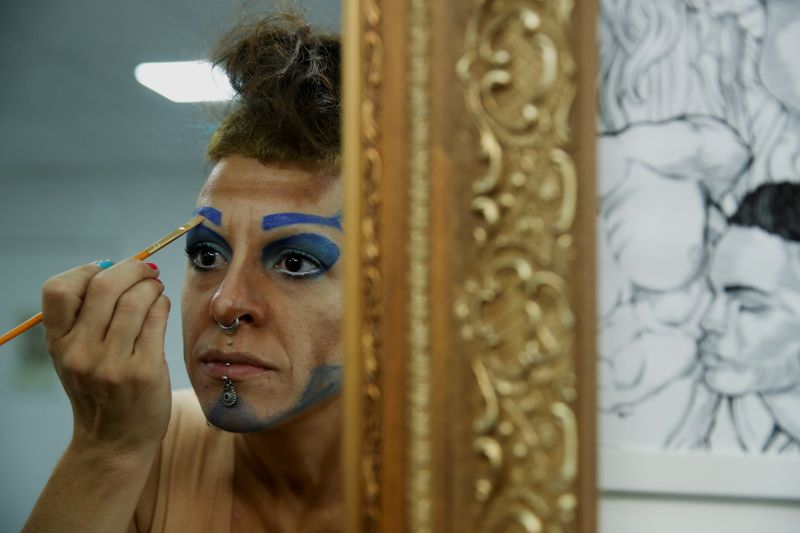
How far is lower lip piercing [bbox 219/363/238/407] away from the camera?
20.0 inches

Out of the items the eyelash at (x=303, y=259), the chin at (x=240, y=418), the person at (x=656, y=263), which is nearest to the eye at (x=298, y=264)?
the eyelash at (x=303, y=259)

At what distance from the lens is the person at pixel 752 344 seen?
35 centimetres

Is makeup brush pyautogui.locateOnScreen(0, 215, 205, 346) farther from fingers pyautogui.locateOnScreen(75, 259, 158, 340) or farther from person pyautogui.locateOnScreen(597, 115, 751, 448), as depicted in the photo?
person pyautogui.locateOnScreen(597, 115, 751, 448)

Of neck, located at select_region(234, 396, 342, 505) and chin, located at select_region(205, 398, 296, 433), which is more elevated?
chin, located at select_region(205, 398, 296, 433)

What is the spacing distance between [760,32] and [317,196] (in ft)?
1.00

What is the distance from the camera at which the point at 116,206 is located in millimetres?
579

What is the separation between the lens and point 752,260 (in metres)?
0.35

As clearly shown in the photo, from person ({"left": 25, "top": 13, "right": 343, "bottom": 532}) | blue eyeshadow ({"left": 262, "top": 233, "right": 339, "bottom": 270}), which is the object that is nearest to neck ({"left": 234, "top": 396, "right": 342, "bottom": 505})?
person ({"left": 25, "top": 13, "right": 343, "bottom": 532})

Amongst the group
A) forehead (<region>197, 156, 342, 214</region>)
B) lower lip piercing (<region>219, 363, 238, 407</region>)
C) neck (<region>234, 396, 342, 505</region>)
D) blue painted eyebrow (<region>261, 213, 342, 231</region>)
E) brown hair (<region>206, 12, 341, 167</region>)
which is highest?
brown hair (<region>206, 12, 341, 167</region>)

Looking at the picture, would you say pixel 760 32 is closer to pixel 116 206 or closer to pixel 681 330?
pixel 681 330

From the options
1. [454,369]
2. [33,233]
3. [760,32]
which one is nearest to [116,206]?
[33,233]

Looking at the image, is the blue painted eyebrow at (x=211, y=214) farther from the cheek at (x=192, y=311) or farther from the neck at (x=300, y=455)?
the neck at (x=300, y=455)

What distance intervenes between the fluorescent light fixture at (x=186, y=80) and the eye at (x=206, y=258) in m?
0.13

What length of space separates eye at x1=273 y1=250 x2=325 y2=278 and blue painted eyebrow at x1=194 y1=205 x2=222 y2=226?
0.20 ft
